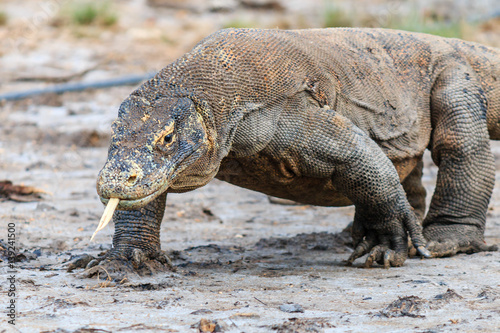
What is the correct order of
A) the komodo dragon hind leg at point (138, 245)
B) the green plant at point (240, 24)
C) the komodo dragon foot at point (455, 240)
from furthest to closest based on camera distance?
the green plant at point (240, 24) → the komodo dragon foot at point (455, 240) → the komodo dragon hind leg at point (138, 245)

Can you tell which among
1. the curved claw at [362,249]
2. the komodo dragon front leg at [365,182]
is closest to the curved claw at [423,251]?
the komodo dragon front leg at [365,182]

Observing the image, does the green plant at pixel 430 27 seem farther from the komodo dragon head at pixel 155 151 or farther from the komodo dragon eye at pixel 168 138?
the komodo dragon eye at pixel 168 138

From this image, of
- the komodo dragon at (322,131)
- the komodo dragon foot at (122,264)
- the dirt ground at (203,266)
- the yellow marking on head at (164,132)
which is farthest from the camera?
the komodo dragon foot at (122,264)

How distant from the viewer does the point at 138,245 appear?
14.1ft

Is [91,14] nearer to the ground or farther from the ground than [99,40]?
farther from the ground

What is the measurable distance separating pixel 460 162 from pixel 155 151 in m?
2.54

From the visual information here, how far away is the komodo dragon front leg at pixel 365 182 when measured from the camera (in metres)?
4.14

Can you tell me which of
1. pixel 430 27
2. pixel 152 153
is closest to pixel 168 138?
pixel 152 153

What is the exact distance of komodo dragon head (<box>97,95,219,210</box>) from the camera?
126 inches

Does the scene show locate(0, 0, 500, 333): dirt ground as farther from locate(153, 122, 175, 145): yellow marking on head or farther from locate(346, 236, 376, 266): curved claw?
locate(153, 122, 175, 145): yellow marking on head

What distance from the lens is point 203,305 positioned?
3.35 metres

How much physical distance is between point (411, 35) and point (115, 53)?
7649mm

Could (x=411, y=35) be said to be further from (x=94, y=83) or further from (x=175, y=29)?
(x=175, y=29)

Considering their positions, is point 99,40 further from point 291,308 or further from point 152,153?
point 291,308
